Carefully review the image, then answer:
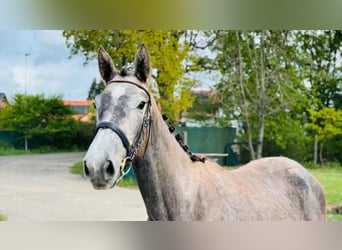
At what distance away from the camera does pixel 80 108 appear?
2908 millimetres

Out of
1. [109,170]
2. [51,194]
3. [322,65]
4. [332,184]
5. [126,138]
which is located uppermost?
[322,65]

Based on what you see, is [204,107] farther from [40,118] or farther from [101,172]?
[101,172]

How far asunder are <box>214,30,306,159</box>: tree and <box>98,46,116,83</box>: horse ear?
1.48 m

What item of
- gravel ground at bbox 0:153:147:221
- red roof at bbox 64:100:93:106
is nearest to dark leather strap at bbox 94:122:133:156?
gravel ground at bbox 0:153:147:221

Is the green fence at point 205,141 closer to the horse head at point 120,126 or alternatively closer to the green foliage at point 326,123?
the green foliage at point 326,123

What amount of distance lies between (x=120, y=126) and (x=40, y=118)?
169cm

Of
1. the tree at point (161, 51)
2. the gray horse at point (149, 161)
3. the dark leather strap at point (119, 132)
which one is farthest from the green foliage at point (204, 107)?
the dark leather strap at point (119, 132)

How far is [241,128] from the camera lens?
3.07 meters

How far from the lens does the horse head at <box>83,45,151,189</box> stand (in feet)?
4.79

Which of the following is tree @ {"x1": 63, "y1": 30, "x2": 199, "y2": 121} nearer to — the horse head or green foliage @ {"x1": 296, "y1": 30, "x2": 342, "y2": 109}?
green foliage @ {"x1": 296, "y1": 30, "x2": 342, "y2": 109}

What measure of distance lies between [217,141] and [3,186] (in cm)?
161

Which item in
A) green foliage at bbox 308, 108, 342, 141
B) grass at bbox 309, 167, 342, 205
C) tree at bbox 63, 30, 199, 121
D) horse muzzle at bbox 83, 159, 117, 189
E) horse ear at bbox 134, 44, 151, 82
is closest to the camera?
horse muzzle at bbox 83, 159, 117, 189

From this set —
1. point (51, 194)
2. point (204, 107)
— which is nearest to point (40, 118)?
point (51, 194)
